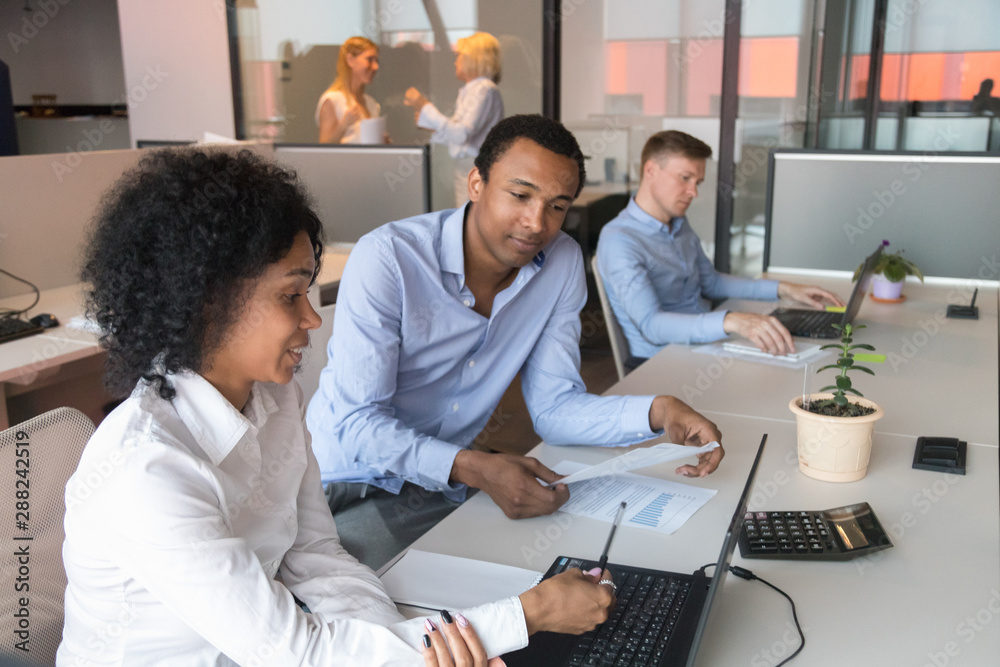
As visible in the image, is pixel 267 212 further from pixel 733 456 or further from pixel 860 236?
pixel 860 236

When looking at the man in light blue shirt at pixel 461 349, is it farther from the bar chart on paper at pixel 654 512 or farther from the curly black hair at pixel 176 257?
the curly black hair at pixel 176 257

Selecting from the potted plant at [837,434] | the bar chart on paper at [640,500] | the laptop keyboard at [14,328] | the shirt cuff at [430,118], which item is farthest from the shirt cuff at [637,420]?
the shirt cuff at [430,118]

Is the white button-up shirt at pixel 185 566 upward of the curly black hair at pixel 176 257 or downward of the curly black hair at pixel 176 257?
downward

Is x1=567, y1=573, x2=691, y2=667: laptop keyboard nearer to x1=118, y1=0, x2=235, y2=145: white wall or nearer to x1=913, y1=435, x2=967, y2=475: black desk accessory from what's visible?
x1=913, y1=435, x2=967, y2=475: black desk accessory

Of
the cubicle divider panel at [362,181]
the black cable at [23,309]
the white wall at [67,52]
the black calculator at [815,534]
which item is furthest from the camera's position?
the white wall at [67,52]

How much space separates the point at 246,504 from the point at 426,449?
485 mm

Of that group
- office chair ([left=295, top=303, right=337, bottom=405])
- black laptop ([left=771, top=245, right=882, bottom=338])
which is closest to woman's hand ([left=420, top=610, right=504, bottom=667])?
office chair ([left=295, top=303, right=337, bottom=405])

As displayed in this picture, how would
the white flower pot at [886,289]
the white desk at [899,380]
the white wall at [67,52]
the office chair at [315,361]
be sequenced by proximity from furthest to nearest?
the white wall at [67,52] < the white flower pot at [886,289] < the office chair at [315,361] < the white desk at [899,380]

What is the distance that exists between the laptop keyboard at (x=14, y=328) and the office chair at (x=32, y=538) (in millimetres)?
1514

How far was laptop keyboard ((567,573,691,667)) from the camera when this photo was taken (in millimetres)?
931

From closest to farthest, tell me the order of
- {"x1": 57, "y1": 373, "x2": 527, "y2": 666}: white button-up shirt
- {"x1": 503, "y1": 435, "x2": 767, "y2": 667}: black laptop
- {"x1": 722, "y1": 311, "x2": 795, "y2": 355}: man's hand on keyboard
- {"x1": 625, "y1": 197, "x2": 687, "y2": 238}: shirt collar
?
{"x1": 57, "y1": 373, "x2": 527, "y2": 666}: white button-up shirt < {"x1": 503, "y1": 435, "x2": 767, "y2": 667}: black laptop < {"x1": 722, "y1": 311, "x2": 795, "y2": 355}: man's hand on keyboard < {"x1": 625, "y1": 197, "x2": 687, "y2": 238}: shirt collar

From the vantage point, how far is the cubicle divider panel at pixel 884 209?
121 inches

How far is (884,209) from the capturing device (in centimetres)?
320

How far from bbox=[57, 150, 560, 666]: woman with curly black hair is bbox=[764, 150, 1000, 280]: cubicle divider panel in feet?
8.80
